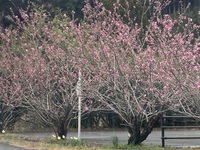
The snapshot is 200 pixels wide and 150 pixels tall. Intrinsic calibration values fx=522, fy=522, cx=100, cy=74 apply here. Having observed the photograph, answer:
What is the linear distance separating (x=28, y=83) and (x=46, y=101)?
40.6 inches

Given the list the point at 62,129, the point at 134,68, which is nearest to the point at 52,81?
the point at 62,129

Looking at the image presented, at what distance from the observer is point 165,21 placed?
1522 cm

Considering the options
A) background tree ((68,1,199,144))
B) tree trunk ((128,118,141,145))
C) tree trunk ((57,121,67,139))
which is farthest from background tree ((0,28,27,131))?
tree trunk ((128,118,141,145))

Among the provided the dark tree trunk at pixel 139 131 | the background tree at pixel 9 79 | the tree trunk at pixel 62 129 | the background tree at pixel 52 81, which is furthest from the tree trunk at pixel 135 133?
the background tree at pixel 9 79

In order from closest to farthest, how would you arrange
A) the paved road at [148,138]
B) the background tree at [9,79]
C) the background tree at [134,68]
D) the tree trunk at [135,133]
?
the background tree at [134,68] → the tree trunk at [135,133] → the paved road at [148,138] → the background tree at [9,79]

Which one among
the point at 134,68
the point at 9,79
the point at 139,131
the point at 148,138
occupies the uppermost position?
the point at 9,79

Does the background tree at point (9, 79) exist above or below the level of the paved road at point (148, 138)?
above

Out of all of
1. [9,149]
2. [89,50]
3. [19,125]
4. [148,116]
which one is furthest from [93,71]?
[19,125]

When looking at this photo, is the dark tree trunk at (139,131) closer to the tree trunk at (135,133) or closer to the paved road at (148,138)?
the tree trunk at (135,133)

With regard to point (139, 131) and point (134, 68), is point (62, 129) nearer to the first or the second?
point (139, 131)

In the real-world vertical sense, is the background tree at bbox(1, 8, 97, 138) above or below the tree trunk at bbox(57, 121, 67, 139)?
above

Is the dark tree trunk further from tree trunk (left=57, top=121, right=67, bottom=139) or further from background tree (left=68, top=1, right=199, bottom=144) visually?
tree trunk (left=57, top=121, right=67, bottom=139)

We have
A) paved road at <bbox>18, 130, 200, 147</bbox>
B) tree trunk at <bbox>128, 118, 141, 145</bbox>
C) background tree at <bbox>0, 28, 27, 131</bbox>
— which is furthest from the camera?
background tree at <bbox>0, 28, 27, 131</bbox>

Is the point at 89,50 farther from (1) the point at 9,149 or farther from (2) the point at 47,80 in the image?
(1) the point at 9,149
